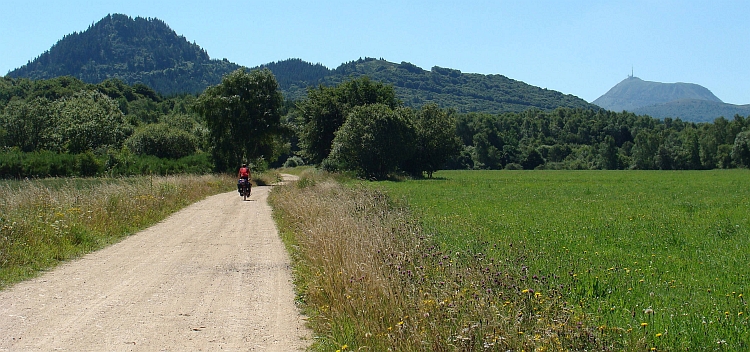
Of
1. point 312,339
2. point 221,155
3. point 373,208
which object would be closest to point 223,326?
point 312,339

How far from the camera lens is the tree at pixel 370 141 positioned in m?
51.8

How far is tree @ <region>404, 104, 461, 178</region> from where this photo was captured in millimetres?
63812

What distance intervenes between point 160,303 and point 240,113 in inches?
1758

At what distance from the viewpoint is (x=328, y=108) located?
59.5 m

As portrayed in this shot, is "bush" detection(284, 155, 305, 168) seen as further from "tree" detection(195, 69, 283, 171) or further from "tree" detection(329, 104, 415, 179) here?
"tree" detection(329, 104, 415, 179)

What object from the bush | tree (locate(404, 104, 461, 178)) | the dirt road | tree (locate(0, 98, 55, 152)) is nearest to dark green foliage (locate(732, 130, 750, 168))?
tree (locate(404, 104, 461, 178))

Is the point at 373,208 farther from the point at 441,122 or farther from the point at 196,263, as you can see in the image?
the point at 441,122

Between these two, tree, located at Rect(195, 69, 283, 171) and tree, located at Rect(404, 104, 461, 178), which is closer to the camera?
tree, located at Rect(195, 69, 283, 171)

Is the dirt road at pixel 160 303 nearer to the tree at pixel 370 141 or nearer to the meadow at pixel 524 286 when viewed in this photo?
the meadow at pixel 524 286

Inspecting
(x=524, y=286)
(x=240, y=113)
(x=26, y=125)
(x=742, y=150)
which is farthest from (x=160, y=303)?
(x=742, y=150)

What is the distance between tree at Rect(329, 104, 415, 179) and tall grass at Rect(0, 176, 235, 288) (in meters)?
28.7

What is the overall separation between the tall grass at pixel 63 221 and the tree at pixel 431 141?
4213cm

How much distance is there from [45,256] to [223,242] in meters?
4.33

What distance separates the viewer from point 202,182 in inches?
1459
